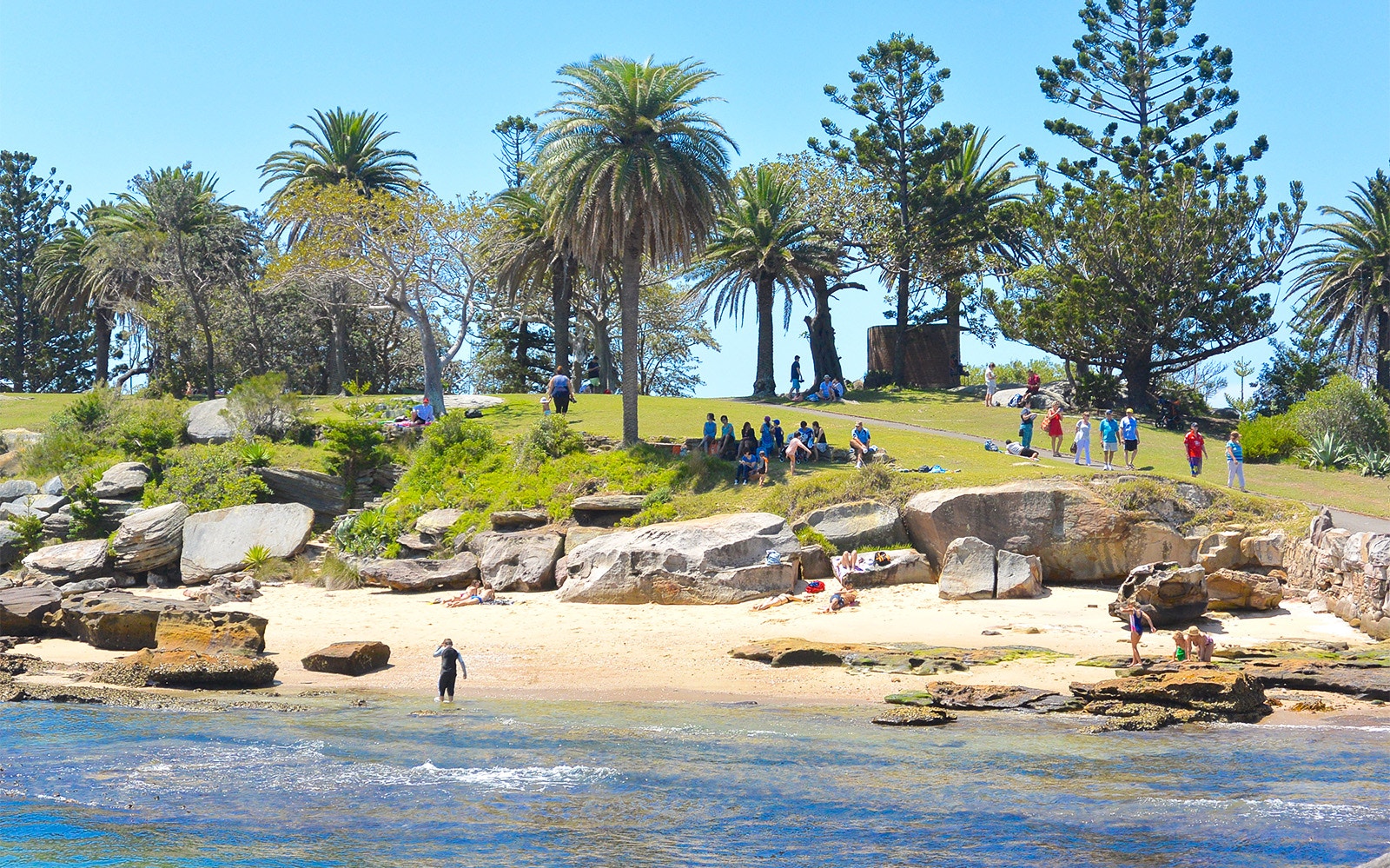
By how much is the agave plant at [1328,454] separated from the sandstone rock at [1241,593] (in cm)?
1317

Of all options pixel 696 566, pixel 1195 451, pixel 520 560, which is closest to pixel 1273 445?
pixel 1195 451

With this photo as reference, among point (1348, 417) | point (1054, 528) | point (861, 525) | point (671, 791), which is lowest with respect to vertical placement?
point (671, 791)

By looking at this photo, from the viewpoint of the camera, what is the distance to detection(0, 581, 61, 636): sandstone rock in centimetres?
2077

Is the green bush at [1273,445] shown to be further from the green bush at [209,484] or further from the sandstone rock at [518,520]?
the green bush at [209,484]

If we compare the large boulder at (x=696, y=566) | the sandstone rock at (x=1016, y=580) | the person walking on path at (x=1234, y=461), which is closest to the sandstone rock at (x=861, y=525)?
the large boulder at (x=696, y=566)

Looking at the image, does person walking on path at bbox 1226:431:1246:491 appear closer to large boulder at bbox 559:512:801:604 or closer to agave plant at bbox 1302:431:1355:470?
agave plant at bbox 1302:431:1355:470

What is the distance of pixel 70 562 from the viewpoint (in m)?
25.4

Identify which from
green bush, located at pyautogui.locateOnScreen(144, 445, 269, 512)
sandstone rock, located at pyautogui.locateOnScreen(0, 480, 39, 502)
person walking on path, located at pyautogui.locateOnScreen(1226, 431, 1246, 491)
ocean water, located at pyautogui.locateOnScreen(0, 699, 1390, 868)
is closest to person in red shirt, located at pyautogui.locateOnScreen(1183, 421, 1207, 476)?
person walking on path, located at pyautogui.locateOnScreen(1226, 431, 1246, 491)

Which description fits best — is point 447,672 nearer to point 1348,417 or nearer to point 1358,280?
point 1348,417

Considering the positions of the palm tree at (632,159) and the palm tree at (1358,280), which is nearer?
the palm tree at (632,159)

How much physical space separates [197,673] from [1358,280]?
43.7 m

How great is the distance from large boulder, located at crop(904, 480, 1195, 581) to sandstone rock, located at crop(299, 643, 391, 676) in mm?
10978

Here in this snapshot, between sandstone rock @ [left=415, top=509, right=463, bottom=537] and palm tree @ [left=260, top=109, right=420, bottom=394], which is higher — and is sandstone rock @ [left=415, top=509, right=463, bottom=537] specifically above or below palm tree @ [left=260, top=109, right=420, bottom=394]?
below

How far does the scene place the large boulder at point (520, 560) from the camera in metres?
24.0
